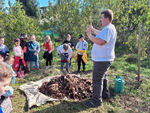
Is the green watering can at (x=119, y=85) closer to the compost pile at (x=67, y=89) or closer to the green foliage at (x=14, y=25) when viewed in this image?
the compost pile at (x=67, y=89)

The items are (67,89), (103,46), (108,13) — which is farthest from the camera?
(67,89)

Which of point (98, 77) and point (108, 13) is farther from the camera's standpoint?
point (98, 77)

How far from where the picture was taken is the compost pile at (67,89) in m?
3.72

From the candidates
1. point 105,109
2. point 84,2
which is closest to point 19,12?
point 84,2

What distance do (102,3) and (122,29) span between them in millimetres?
2817

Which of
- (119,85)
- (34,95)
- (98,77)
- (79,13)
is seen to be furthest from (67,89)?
(79,13)

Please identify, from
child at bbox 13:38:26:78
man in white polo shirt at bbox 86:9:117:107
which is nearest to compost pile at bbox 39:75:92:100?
man in white polo shirt at bbox 86:9:117:107

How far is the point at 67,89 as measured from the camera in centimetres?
390

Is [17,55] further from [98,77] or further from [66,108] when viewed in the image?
[98,77]

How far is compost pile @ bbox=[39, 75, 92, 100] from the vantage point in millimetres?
3719

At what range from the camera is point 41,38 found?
27.5 feet

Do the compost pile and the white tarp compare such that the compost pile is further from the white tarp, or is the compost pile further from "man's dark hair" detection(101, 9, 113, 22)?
"man's dark hair" detection(101, 9, 113, 22)

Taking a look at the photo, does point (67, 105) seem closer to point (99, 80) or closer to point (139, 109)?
point (99, 80)

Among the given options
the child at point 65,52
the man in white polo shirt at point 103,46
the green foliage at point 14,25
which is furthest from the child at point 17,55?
the man in white polo shirt at point 103,46
